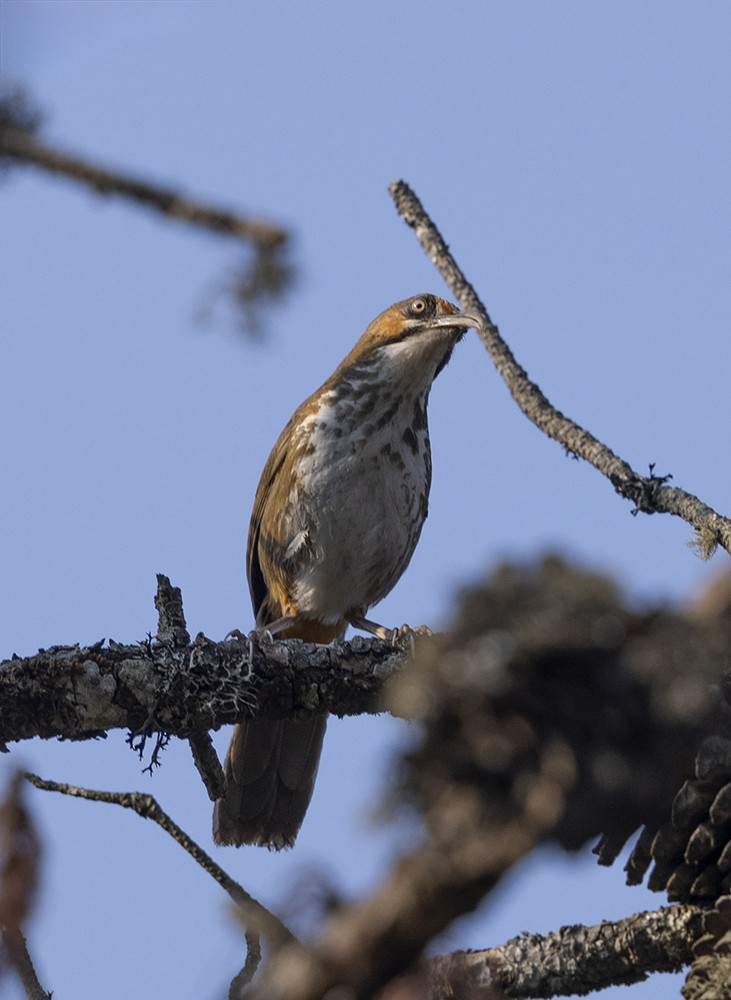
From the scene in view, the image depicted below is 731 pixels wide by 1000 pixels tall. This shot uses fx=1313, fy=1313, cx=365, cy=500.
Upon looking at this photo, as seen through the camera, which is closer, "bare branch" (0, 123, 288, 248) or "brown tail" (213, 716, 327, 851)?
"bare branch" (0, 123, 288, 248)

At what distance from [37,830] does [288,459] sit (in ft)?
14.8

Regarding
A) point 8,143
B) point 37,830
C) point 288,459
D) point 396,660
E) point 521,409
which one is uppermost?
point 288,459

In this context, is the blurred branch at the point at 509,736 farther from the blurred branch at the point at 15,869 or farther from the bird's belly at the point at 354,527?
the bird's belly at the point at 354,527

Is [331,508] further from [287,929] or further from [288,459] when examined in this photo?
[287,929]

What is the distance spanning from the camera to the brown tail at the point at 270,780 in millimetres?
5218

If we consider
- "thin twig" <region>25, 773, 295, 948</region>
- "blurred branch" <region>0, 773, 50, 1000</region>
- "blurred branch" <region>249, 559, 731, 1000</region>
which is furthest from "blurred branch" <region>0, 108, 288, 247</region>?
"thin twig" <region>25, 773, 295, 948</region>

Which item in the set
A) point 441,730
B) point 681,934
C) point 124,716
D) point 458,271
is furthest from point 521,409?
point 441,730

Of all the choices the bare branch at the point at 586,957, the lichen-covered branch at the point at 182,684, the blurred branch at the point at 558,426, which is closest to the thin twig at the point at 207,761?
the lichen-covered branch at the point at 182,684

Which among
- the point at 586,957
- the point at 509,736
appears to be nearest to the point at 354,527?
the point at 586,957

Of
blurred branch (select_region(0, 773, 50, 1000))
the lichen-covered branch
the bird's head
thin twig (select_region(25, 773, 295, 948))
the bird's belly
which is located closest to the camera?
blurred branch (select_region(0, 773, 50, 1000))

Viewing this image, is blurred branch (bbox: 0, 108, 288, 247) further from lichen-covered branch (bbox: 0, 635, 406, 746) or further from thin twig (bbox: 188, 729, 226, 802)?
thin twig (bbox: 188, 729, 226, 802)

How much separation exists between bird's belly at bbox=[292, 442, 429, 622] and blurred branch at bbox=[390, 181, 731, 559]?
146 centimetres

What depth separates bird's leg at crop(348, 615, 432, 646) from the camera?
13.7 ft

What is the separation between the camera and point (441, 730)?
4.94 ft
